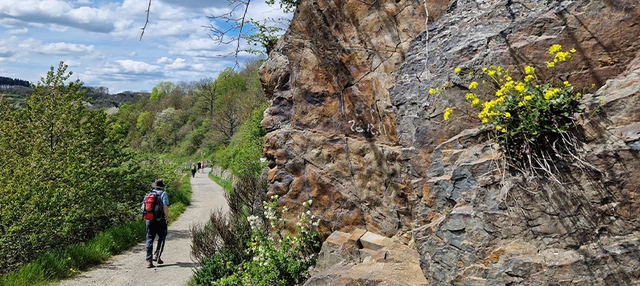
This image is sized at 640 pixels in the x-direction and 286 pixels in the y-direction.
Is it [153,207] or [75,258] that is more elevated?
[153,207]

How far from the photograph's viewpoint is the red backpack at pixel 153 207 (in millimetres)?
Result: 9180

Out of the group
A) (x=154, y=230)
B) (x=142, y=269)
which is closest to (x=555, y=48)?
(x=154, y=230)

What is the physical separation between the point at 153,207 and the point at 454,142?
6680mm

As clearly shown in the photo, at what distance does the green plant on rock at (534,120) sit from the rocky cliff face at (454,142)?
123 mm

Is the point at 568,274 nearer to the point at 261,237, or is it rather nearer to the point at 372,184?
the point at 372,184

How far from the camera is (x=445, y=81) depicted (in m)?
4.56

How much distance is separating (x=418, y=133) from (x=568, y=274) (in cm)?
184

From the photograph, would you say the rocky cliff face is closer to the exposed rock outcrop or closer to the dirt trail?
the exposed rock outcrop

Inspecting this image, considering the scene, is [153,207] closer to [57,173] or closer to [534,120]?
[57,173]

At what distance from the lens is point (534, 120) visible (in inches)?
138

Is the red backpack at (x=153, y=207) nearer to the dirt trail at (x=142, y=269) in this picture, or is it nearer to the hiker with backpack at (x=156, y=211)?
the hiker with backpack at (x=156, y=211)

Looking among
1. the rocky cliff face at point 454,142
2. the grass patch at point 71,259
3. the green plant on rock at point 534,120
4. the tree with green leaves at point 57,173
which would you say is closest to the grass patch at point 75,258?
the grass patch at point 71,259

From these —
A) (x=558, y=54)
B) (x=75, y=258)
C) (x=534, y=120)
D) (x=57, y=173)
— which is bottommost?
(x=75, y=258)

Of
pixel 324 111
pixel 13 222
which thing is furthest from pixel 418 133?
pixel 13 222
